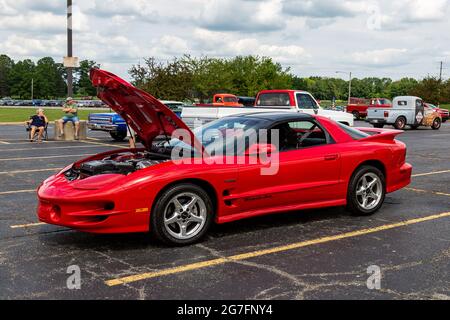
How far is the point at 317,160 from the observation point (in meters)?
6.04

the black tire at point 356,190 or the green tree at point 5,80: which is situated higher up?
the green tree at point 5,80

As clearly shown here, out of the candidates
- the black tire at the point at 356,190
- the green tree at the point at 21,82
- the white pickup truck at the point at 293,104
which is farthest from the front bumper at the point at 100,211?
the green tree at the point at 21,82

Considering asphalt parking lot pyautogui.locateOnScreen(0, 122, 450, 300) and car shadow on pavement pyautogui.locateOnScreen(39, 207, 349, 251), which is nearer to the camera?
asphalt parking lot pyautogui.locateOnScreen(0, 122, 450, 300)

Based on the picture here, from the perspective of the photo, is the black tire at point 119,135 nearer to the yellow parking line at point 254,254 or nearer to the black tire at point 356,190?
the black tire at point 356,190

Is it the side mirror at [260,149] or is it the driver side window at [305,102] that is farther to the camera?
the driver side window at [305,102]

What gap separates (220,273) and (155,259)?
27.8 inches

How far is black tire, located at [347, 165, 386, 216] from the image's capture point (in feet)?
21.0

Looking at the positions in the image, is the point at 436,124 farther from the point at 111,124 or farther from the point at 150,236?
the point at 150,236

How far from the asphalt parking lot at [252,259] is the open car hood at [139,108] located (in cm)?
117

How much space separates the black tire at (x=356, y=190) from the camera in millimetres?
6402

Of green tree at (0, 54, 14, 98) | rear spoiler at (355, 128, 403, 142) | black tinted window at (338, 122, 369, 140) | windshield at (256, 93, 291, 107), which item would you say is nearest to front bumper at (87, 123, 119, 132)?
windshield at (256, 93, 291, 107)

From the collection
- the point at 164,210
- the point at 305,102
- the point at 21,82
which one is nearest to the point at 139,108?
the point at 164,210

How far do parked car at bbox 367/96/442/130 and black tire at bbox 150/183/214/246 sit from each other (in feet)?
77.2

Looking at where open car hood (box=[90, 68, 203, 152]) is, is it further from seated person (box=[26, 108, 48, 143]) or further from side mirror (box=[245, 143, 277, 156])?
seated person (box=[26, 108, 48, 143])
